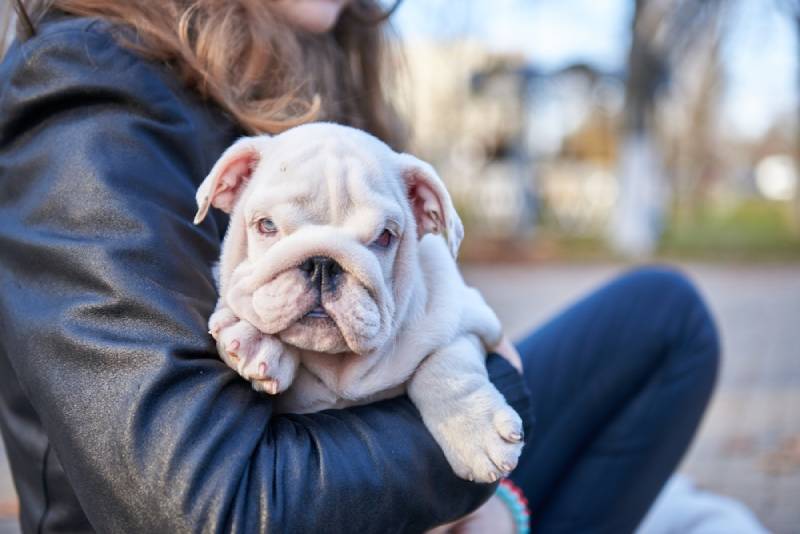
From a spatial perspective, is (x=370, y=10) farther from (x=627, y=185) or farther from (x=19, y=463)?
(x=627, y=185)

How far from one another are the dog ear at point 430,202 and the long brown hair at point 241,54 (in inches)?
14.2

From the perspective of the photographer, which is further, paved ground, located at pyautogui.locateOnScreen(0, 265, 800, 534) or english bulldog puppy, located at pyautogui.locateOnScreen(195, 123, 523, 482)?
paved ground, located at pyautogui.locateOnScreen(0, 265, 800, 534)

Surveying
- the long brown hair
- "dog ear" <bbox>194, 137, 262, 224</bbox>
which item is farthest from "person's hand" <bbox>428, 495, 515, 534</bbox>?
the long brown hair

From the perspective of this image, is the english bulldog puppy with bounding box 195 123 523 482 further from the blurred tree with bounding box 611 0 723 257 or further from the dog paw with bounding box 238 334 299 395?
the blurred tree with bounding box 611 0 723 257

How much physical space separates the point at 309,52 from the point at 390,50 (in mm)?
607

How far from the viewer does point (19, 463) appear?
1684 millimetres

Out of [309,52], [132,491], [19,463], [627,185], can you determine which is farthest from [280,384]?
[627,185]

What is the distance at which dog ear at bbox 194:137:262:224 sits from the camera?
1454mm

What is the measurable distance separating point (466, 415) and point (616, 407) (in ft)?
3.58

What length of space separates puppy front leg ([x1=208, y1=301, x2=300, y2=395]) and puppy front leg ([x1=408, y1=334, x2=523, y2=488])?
249mm

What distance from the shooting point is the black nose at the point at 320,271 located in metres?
1.37

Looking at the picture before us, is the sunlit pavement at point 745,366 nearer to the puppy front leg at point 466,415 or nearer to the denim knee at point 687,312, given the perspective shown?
the denim knee at point 687,312

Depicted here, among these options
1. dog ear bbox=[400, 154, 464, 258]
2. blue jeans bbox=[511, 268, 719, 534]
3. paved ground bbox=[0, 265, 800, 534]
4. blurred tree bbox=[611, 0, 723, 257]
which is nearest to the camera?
dog ear bbox=[400, 154, 464, 258]

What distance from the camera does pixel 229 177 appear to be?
1540 millimetres
